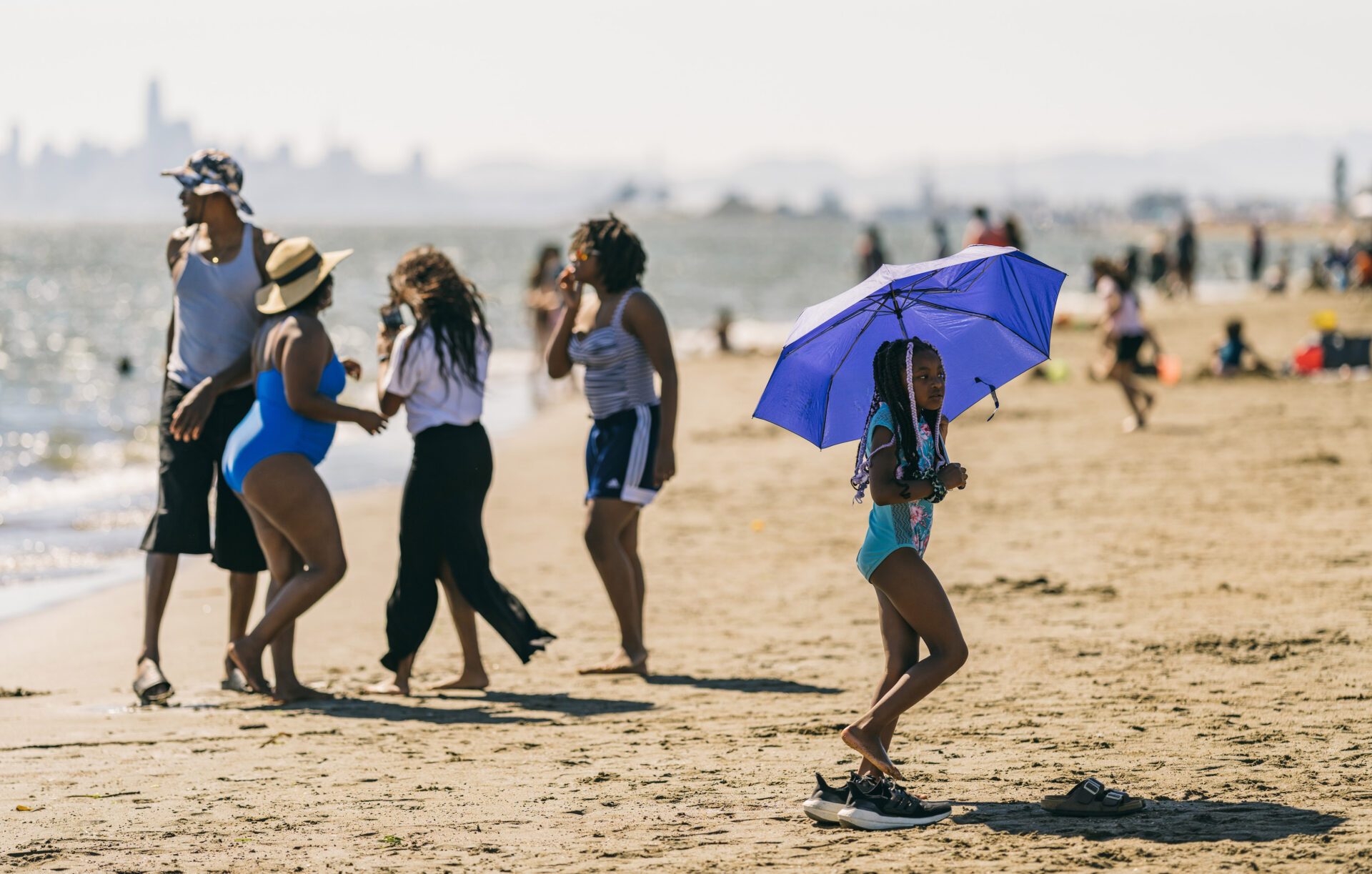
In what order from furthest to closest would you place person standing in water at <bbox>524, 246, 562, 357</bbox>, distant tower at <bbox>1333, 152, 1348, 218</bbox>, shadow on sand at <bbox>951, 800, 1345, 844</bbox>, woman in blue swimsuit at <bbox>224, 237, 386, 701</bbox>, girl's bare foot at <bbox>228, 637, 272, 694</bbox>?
distant tower at <bbox>1333, 152, 1348, 218</bbox>
person standing in water at <bbox>524, 246, 562, 357</bbox>
girl's bare foot at <bbox>228, 637, 272, 694</bbox>
woman in blue swimsuit at <bbox>224, 237, 386, 701</bbox>
shadow on sand at <bbox>951, 800, 1345, 844</bbox>

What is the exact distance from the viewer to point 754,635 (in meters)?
6.58

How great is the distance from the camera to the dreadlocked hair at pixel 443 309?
5367 mm

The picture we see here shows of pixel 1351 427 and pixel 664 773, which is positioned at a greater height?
pixel 1351 427

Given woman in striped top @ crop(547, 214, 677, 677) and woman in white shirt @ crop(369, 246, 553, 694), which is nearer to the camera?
woman in white shirt @ crop(369, 246, 553, 694)

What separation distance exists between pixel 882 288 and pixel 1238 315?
23486mm

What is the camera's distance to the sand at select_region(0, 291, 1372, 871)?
3617 mm

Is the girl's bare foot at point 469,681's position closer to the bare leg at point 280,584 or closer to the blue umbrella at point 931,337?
the bare leg at point 280,584

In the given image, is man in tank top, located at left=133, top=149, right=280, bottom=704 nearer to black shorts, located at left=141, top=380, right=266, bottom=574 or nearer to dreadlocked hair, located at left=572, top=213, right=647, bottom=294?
black shorts, located at left=141, top=380, right=266, bottom=574

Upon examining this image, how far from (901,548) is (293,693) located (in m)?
2.83

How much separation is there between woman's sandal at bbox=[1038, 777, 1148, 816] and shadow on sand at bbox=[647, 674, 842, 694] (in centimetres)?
178

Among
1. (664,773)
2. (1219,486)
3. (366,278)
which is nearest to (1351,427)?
(1219,486)

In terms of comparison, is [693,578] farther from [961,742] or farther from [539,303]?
[539,303]

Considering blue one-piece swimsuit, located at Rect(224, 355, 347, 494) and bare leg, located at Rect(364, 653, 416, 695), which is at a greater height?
blue one-piece swimsuit, located at Rect(224, 355, 347, 494)

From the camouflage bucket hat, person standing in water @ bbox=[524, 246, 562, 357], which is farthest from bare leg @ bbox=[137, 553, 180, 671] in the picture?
person standing in water @ bbox=[524, 246, 562, 357]
